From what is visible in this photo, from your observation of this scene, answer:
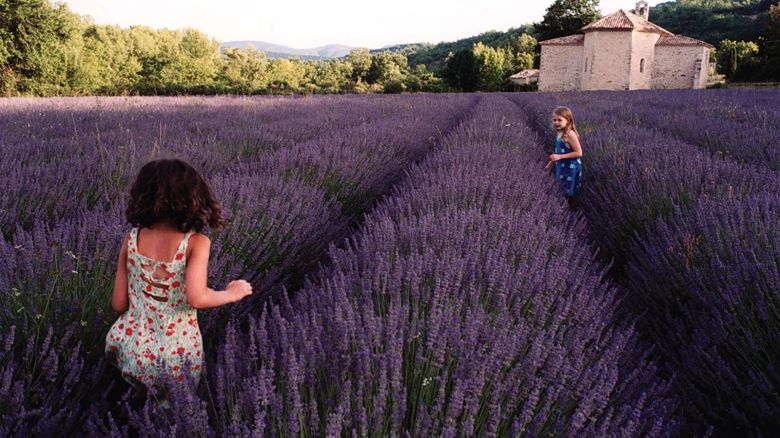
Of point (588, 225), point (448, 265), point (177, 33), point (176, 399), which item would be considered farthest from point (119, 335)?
point (177, 33)

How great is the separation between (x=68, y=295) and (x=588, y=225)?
3547 mm

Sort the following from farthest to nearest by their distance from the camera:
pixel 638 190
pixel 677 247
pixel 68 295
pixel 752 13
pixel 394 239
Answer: pixel 752 13 → pixel 638 190 → pixel 677 247 → pixel 394 239 → pixel 68 295

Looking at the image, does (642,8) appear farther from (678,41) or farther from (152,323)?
(152,323)

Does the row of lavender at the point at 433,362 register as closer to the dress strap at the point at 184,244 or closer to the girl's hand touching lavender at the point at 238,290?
the girl's hand touching lavender at the point at 238,290

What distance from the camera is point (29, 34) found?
75.6ft

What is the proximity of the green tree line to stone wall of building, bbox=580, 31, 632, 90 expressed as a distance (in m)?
12.3

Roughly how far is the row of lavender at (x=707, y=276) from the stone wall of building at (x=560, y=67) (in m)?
36.8

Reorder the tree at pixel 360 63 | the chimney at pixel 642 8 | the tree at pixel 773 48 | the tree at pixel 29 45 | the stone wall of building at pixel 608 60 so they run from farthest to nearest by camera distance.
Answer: the tree at pixel 360 63 < the chimney at pixel 642 8 < the tree at pixel 773 48 < the stone wall of building at pixel 608 60 < the tree at pixel 29 45

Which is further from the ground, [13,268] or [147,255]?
[147,255]

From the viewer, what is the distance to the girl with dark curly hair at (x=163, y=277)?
137 centimetres

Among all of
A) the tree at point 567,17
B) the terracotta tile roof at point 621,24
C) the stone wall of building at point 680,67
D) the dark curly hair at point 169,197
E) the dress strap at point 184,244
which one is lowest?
the dress strap at point 184,244

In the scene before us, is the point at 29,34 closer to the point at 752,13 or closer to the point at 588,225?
the point at 588,225

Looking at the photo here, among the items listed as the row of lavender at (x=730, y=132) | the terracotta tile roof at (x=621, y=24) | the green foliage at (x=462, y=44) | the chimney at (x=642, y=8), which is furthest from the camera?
the green foliage at (x=462, y=44)

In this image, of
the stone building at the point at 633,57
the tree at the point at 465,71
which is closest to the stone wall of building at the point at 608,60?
the stone building at the point at 633,57
